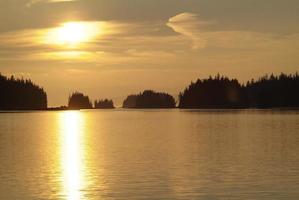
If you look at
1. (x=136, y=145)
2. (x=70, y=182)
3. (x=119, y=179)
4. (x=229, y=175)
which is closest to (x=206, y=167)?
(x=229, y=175)

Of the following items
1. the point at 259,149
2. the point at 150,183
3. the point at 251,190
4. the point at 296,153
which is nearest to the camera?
the point at 251,190

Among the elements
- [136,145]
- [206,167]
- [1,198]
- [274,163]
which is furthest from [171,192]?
[136,145]

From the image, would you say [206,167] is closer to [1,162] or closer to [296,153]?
[296,153]

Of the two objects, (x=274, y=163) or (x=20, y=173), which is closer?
(x=20, y=173)

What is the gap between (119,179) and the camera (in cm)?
3622

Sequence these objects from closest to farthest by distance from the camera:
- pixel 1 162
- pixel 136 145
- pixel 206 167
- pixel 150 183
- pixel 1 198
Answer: pixel 1 198 → pixel 150 183 → pixel 206 167 → pixel 1 162 → pixel 136 145

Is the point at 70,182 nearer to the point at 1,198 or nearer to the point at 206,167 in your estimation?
the point at 1,198

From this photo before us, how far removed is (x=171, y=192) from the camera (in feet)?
102

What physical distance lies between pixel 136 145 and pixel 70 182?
3016 centimetres

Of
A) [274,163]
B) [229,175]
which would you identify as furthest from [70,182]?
[274,163]

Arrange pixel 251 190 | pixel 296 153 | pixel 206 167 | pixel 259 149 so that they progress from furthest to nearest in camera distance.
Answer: pixel 259 149 < pixel 296 153 < pixel 206 167 < pixel 251 190

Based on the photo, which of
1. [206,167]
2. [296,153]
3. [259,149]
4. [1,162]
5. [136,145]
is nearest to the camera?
[206,167]

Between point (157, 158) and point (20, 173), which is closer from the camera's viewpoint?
point (20, 173)

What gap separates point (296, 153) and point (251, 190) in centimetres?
2159
